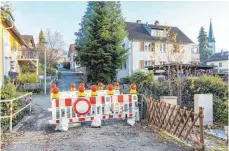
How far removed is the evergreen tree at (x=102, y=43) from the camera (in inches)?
914

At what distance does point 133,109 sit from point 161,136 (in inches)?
79.3

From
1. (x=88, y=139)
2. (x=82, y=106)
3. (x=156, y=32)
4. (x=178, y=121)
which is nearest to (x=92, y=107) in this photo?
(x=82, y=106)

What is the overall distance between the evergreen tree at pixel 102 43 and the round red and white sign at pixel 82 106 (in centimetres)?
1545

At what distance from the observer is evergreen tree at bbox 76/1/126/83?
2320 cm

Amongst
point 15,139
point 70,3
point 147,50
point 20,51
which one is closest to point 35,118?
point 15,139

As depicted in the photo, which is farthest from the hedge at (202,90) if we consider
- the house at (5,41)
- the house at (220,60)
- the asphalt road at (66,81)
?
the house at (220,60)

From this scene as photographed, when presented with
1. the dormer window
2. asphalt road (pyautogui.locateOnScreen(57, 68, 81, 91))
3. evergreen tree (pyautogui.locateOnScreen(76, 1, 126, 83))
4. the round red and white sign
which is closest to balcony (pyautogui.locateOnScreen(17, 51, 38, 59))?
asphalt road (pyautogui.locateOnScreen(57, 68, 81, 91))

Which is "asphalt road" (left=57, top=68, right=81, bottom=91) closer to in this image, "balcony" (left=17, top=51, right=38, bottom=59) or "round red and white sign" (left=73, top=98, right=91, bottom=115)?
"balcony" (left=17, top=51, right=38, bottom=59)

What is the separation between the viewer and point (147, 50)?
30.7 meters

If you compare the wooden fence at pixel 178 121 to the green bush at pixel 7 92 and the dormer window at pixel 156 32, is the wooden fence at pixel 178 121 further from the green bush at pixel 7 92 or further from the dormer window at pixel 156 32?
the dormer window at pixel 156 32

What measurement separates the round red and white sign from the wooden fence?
2430mm

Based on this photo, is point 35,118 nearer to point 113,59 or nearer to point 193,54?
point 113,59

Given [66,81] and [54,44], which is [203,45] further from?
[66,81]

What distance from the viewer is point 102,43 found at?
23531mm
